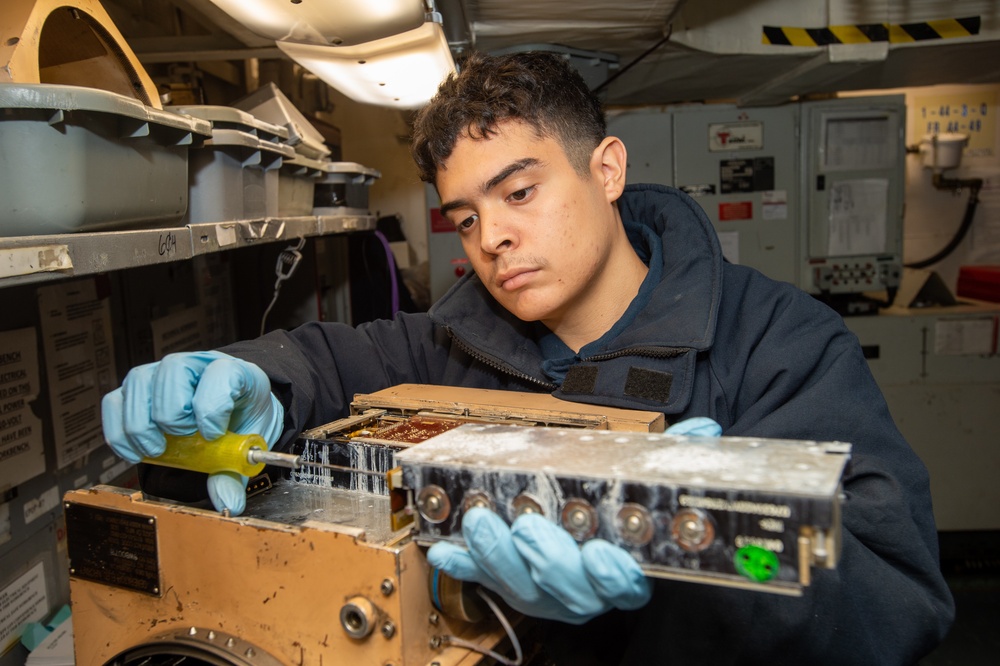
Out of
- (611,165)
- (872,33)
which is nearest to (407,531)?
(611,165)

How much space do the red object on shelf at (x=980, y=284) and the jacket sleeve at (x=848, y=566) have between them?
2965 mm

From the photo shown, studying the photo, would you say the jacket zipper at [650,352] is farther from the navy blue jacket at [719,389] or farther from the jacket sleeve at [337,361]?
the jacket sleeve at [337,361]

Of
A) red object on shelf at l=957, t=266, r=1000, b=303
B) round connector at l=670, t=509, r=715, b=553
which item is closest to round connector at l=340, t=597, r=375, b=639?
round connector at l=670, t=509, r=715, b=553

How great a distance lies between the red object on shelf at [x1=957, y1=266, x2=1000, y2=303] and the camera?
3.55 m

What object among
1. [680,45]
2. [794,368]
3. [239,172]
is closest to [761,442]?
[794,368]

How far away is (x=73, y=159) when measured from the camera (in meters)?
0.87

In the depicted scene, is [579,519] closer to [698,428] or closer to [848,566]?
[698,428]

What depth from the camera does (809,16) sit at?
2.58 m

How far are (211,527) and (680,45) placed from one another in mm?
2211

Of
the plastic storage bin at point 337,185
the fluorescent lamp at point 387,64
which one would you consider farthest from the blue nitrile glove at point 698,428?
the plastic storage bin at point 337,185

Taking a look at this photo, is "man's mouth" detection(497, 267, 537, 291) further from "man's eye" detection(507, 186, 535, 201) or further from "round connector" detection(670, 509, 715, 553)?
"round connector" detection(670, 509, 715, 553)

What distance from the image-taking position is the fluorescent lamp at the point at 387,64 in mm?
1580

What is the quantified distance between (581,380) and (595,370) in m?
0.03

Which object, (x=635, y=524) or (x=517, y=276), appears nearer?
(x=635, y=524)
